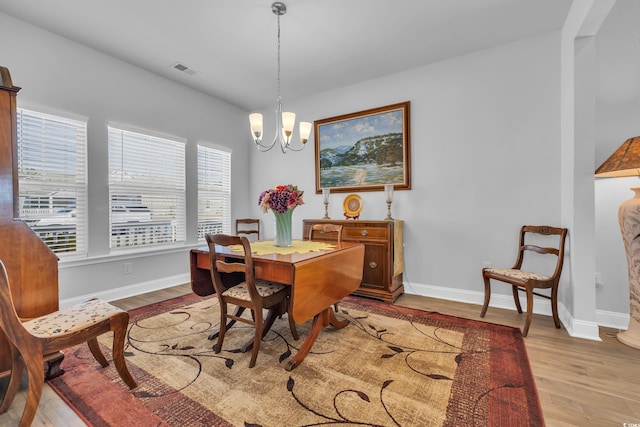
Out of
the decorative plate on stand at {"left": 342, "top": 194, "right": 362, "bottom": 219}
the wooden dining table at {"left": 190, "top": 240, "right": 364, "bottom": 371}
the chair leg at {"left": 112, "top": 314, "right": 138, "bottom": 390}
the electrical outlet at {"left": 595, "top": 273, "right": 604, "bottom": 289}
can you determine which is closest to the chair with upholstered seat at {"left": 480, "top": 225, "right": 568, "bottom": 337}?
the electrical outlet at {"left": 595, "top": 273, "right": 604, "bottom": 289}

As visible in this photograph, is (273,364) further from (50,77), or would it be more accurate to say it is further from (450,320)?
(50,77)

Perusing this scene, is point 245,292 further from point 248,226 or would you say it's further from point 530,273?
point 248,226

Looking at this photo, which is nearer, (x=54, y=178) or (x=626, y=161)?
(x=626, y=161)

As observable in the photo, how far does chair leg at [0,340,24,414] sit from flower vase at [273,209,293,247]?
1582 millimetres

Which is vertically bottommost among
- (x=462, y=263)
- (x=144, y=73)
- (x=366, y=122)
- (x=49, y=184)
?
(x=462, y=263)

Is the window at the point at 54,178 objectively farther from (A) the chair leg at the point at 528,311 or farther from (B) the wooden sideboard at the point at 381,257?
(A) the chair leg at the point at 528,311

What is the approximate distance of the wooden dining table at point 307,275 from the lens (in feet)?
5.57

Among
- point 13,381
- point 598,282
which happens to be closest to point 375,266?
point 598,282

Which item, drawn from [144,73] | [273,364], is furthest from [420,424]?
[144,73]

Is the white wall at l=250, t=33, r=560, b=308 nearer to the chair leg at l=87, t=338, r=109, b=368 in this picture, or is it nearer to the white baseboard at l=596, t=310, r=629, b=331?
the white baseboard at l=596, t=310, r=629, b=331

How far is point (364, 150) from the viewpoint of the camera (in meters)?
3.63

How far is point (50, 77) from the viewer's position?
105 inches

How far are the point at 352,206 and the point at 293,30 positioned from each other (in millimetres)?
2037

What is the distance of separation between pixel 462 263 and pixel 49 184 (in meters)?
4.28
